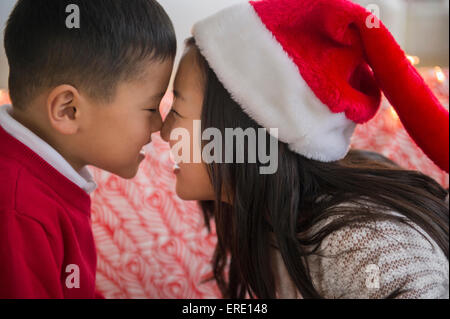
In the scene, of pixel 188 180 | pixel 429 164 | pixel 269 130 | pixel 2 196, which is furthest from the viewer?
pixel 429 164

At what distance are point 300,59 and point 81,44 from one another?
0.37 m

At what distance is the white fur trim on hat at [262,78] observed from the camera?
78 cm

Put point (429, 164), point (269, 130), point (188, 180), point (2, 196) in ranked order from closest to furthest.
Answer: point (2, 196)
point (269, 130)
point (188, 180)
point (429, 164)

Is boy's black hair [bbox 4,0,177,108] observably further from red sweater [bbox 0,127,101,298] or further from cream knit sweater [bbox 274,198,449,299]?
cream knit sweater [bbox 274,198,449,299]

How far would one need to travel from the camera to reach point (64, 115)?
81 cm

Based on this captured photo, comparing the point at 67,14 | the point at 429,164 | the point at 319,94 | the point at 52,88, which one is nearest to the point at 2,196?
the point at 52,88

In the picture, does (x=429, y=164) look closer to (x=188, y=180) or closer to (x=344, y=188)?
(x=344, y=188)

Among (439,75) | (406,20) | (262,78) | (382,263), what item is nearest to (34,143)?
(262,78)

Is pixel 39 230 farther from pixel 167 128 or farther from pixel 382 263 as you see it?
pixel 382 263

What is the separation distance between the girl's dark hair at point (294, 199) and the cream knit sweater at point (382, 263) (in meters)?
0.02

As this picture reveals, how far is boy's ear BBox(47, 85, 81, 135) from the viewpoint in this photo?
78 centimetres

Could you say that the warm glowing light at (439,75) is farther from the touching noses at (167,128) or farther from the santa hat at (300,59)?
the touching noses at (167,128)

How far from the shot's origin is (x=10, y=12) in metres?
0.79

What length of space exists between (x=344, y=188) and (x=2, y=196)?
593mm
